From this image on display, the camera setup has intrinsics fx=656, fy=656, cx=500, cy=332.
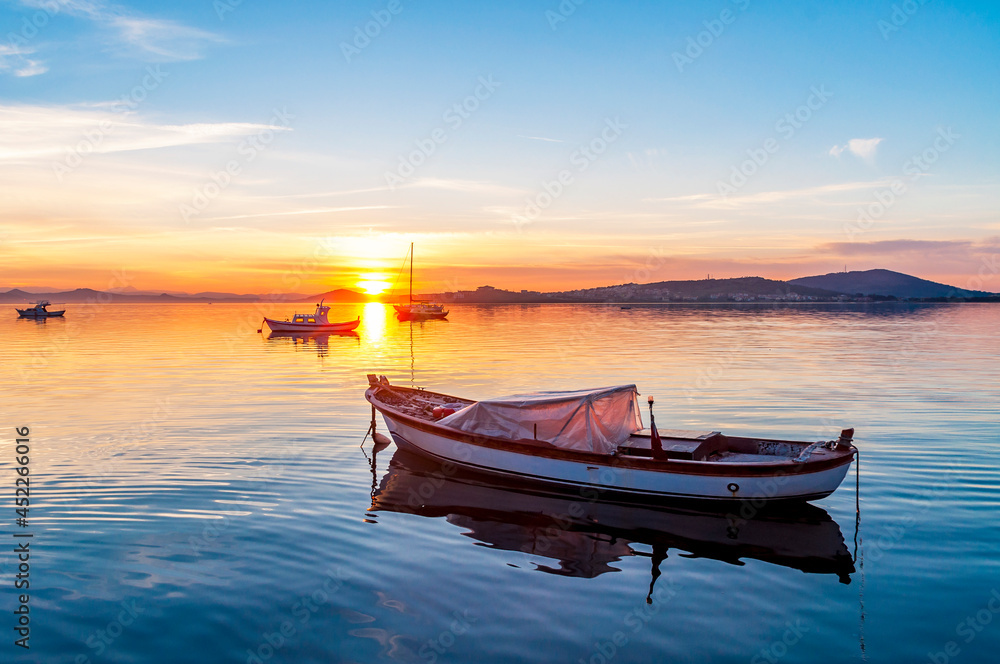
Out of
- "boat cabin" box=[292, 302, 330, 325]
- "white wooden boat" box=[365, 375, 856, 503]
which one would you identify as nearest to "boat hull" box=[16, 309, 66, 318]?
"boat cabin" box=[292, 302, 330, 325]

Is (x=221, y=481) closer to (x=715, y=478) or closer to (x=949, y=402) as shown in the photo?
(x=715, y=478)

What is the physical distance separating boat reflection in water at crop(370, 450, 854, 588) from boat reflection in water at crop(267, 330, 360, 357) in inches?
2241

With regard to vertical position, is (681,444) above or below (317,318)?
below

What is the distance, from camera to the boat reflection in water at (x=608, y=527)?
14.9 m

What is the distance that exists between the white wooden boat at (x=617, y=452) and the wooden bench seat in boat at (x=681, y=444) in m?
0.03

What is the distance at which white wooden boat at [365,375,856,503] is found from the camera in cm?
1745

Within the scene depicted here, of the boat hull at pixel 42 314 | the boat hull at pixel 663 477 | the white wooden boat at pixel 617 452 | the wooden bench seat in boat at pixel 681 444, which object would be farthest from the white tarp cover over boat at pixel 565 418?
the boat hull at pixel 42 314

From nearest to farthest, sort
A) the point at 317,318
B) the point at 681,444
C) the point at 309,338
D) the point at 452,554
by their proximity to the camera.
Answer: the point at 452,554 → the point at 681,444 → the point at 309,338 → the point at 317,318

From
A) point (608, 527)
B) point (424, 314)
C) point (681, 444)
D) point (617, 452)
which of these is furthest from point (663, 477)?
point (424, 314)

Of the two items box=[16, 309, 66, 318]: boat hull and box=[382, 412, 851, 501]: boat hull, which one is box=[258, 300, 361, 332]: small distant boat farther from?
box=[382, 412, 851, 501]: boat hull

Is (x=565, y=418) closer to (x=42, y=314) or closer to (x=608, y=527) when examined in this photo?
(x=608, y=527)

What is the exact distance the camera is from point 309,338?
94125 millimetres

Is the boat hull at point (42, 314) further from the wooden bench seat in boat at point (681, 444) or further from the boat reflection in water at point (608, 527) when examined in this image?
the wooden bench seat in boat at point (681, 444)

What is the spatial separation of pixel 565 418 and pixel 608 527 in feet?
12.8
